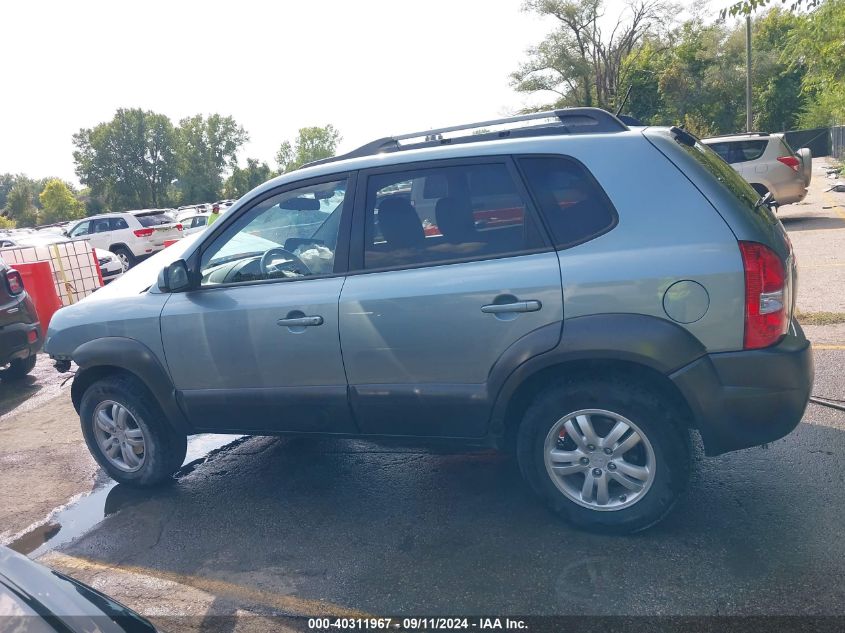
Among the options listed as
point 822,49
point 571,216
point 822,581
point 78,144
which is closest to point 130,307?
point 571,216

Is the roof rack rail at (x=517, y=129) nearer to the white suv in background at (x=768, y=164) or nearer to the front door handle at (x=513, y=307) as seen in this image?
the front door handle at (x=513, y=307)

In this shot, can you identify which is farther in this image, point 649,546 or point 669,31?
point 669,31

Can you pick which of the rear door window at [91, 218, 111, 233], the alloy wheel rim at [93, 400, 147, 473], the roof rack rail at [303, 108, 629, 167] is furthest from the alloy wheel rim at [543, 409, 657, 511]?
the rear door window at [91, 218, 111, 233]

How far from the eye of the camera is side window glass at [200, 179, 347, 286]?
4.18m

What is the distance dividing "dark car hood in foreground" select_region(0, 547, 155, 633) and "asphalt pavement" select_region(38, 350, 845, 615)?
1241 mm

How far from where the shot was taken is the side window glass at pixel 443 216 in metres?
3.73

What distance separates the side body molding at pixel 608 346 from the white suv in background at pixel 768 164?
13154 mm

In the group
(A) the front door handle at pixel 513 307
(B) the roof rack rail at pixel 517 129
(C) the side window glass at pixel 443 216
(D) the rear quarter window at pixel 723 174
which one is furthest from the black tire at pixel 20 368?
(D) the rear quarter window at pixel 723 174

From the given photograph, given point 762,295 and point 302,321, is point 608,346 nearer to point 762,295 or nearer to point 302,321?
point 762,295

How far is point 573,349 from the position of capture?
3482mm

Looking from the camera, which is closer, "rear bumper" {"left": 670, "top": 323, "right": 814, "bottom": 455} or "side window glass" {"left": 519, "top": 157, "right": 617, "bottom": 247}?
"rear bumper" {"left": 670, "top": 323, "right": 814, "bottom": 455}

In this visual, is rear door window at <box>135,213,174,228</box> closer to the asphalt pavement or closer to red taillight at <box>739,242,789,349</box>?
the asphalt pavement

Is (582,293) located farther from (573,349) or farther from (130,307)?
(130,307)

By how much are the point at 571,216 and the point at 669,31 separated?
52.0 meters
